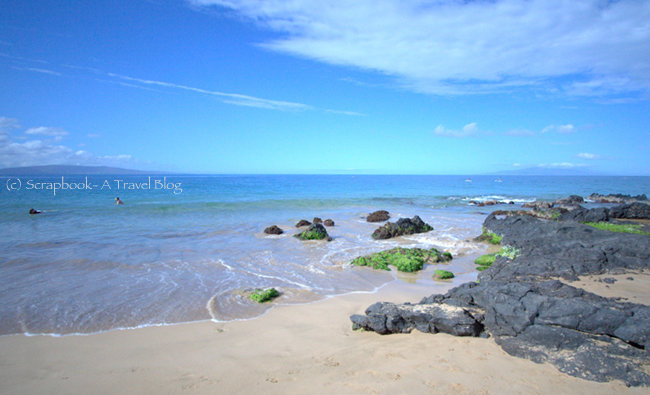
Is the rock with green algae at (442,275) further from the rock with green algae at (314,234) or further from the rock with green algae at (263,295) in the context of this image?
the rock with green algae at (314,234)

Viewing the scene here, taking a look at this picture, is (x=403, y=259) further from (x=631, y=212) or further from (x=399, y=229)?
(x=631, y=212)

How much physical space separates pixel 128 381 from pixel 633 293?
997 cm

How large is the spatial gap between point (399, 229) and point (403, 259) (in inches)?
241

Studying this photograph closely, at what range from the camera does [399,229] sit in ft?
59.5

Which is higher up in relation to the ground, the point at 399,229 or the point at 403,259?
the point at 399,229

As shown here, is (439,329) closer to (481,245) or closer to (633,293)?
(633,293)

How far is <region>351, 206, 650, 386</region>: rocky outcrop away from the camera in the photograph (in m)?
4.75

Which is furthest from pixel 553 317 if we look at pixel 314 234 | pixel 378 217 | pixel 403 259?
pixel 378 217

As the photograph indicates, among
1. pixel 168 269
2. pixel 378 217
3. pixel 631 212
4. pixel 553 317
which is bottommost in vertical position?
pixel 168 269

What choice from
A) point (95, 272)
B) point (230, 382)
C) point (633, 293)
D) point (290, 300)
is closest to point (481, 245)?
point (633, 293)

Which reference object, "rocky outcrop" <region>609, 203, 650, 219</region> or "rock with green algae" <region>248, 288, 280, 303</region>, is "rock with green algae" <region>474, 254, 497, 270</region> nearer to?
"rock with green algae" <region>248, 288, 280, 303</region>

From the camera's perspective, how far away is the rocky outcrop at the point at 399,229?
57.9ft

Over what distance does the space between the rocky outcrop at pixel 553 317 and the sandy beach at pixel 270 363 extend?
23cm

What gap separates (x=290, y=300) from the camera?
9008 mm
